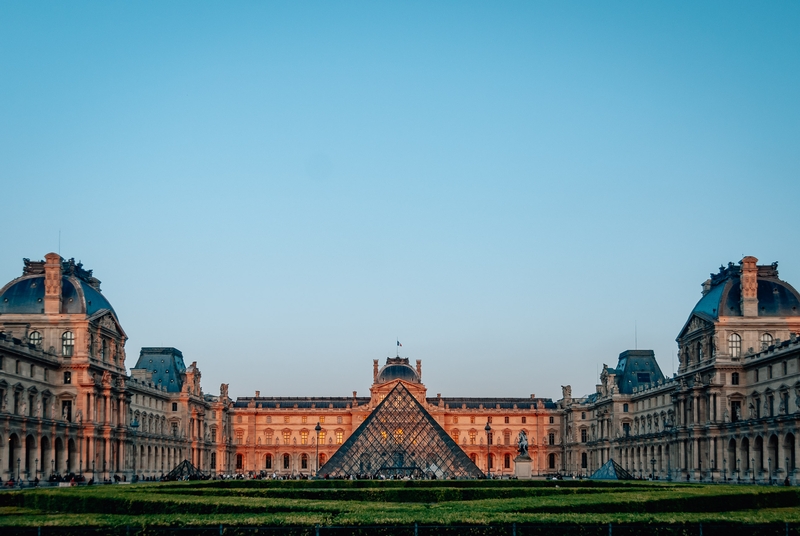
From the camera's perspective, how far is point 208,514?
25.2 metres

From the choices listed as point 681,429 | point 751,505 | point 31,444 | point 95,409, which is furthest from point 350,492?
point 681,429

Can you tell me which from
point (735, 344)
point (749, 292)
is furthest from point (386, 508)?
point (749, 292)

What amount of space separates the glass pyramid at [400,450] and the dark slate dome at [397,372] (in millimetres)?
51453

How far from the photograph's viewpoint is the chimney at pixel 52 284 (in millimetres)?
66562

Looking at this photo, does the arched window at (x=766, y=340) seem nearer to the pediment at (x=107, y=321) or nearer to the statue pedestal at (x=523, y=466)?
the statue pedestal at (x=523, y=466)

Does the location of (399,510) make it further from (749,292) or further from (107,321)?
(107,321)

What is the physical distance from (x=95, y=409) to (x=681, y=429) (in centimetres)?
4261

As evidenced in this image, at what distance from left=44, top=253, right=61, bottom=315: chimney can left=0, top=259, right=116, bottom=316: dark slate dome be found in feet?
1.66

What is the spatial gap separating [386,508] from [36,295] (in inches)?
1917

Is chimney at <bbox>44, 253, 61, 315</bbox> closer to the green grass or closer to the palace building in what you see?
the palace building

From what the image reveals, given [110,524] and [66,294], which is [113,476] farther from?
[110,524]

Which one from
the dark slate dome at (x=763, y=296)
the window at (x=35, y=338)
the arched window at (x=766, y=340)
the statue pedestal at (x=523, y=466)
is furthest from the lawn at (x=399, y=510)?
the dark slate dome at (x=763, y=296)

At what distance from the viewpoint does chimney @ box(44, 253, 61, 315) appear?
218 feet

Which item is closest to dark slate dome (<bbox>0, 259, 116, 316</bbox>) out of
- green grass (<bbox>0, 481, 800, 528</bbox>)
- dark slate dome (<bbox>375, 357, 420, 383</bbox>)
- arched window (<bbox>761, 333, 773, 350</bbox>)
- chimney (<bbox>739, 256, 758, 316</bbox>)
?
green grass (<bbox>0, 481, 800, 528</bbox>)
